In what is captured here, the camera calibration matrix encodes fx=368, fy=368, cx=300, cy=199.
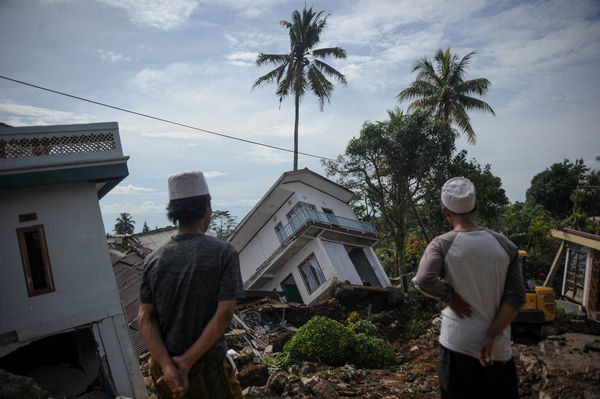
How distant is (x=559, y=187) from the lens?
115ft

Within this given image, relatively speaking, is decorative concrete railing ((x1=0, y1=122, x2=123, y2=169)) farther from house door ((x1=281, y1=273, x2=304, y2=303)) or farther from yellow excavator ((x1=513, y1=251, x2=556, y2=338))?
house door ((x1=281, y1=273, x2=304, y2=303))

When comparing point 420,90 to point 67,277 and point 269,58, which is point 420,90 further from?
point 67,277

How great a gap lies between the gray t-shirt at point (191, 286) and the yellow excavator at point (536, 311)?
9.76m

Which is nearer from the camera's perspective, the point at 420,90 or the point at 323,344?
the point at 323,344

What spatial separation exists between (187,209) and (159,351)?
0.81 m

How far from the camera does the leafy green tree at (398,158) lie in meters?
19.3

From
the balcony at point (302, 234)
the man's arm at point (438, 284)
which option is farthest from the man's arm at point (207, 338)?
the balcony at point (302, 234)

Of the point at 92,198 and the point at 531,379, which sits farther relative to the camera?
the point at 92,198

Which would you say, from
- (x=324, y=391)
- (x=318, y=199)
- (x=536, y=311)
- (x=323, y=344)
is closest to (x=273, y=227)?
(x=318, y=199)

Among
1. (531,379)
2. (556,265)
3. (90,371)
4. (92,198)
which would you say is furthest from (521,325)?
(92,198)

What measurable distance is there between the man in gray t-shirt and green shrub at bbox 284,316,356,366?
7.25 metres

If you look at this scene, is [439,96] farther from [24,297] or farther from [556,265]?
[24,297]

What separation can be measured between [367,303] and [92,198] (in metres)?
12.7

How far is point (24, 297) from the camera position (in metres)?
8.26
